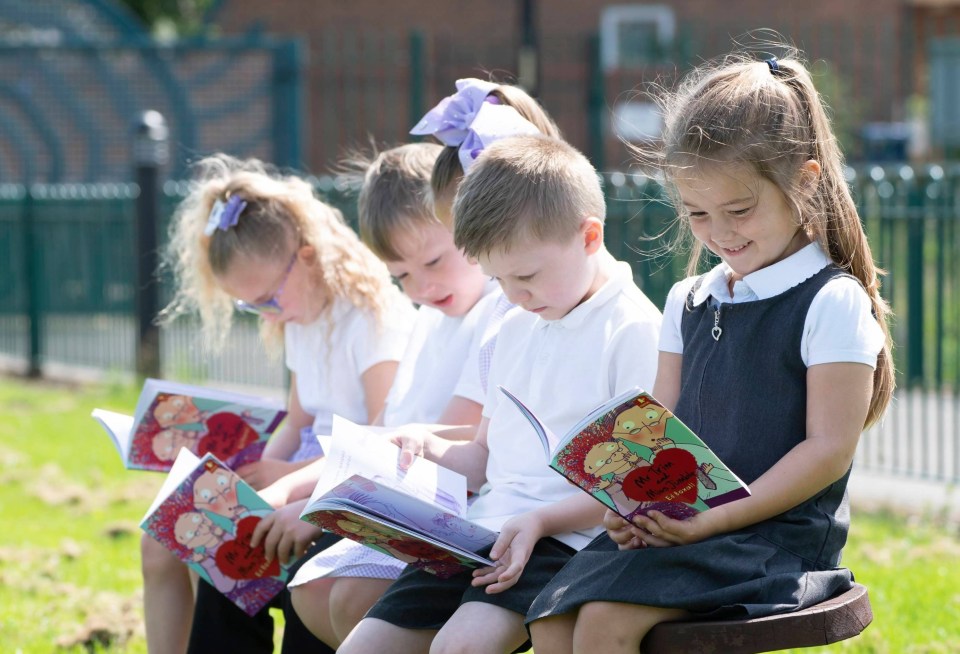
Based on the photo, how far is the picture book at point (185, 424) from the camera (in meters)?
3.19

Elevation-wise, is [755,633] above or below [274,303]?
below

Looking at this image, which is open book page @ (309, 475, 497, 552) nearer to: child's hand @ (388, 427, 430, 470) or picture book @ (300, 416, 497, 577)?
picture book @ (300, 416, 497, 577)

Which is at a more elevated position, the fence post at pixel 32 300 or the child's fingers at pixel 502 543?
the child's fingers at pixel 502 543

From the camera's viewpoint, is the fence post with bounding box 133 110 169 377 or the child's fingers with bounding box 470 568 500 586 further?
the fence post with bounding box 133 110 169 377

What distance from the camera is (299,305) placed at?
341 centimetres

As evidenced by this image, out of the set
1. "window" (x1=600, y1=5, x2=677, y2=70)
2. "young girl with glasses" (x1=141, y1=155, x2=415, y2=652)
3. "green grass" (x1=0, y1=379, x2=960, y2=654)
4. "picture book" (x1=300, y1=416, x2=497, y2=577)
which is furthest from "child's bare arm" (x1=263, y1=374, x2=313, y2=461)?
"window" (x1=600, y1=5, x2=677, y2=70)

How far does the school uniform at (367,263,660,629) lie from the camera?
258 cm

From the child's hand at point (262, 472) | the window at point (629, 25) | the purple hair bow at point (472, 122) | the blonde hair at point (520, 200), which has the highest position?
the window at point (629, 25)

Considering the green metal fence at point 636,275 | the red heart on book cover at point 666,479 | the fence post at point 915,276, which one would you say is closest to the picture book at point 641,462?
the red heart on book cover at point 666,479

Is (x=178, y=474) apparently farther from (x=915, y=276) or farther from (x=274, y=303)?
(x=915, y=276)

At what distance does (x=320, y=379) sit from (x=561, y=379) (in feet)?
3.29

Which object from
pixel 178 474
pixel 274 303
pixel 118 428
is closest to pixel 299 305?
pixel 274 303

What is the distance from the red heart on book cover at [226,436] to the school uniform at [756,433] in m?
1.17

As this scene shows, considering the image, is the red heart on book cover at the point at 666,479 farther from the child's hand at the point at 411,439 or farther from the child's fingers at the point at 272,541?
the child's fingers at the point at 272,541
